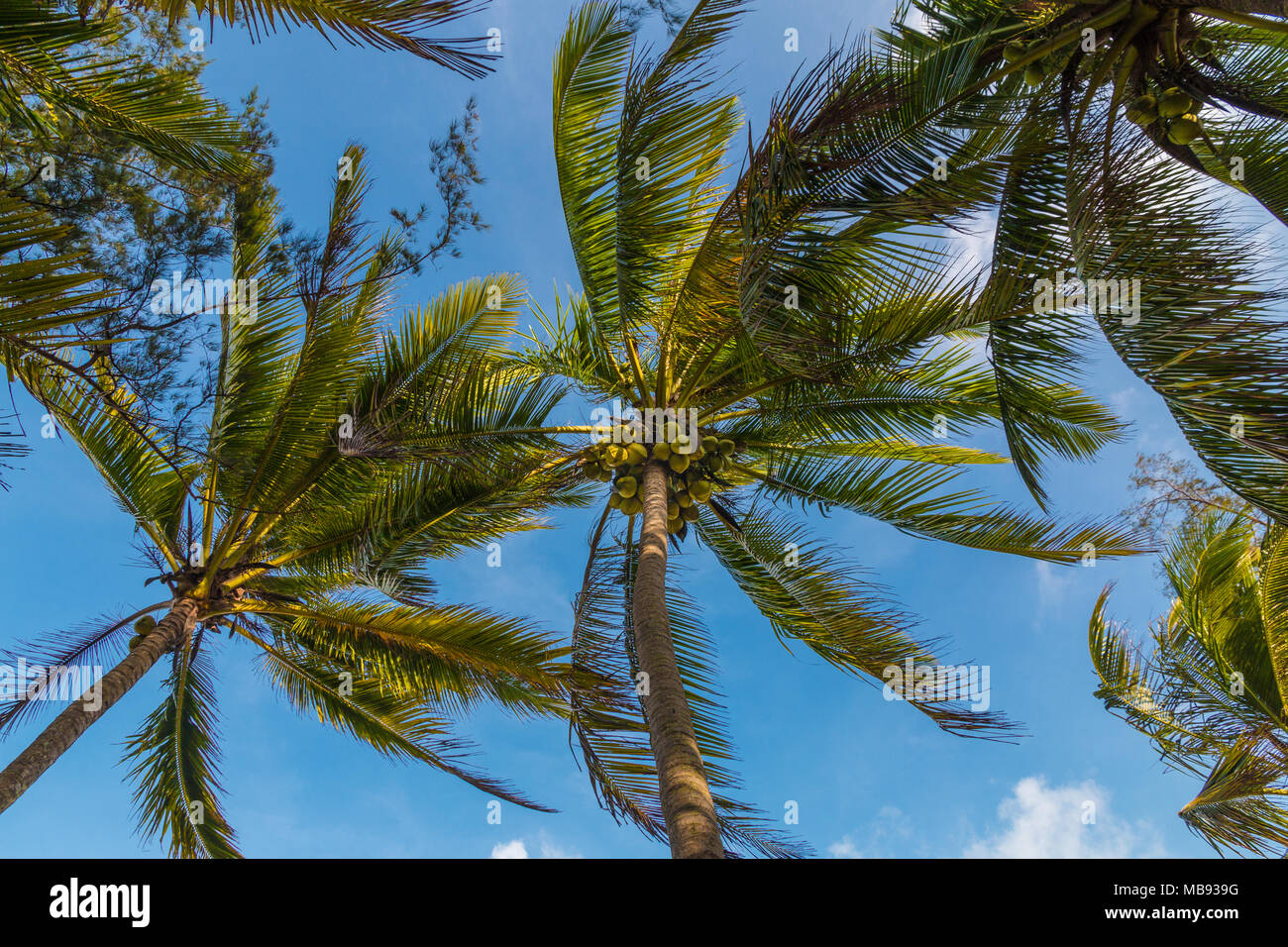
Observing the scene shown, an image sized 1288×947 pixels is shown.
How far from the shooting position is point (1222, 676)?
7234 millimetres

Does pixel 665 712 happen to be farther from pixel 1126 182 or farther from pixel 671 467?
pixel 1126 182

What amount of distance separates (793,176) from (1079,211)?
5.54 ft

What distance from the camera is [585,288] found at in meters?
6.78

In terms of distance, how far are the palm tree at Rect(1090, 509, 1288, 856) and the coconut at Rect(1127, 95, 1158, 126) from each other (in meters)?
3.36

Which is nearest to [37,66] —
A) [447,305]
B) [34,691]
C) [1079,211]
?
[447,305]

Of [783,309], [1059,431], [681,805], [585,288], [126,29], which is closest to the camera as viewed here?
[681,805]

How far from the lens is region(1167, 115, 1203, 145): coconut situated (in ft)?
16.3

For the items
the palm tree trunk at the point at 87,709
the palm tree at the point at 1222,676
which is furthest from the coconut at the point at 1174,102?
the palm tree trunk at the point at 87,709

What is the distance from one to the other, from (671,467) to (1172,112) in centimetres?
411

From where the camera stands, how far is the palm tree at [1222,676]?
677cm

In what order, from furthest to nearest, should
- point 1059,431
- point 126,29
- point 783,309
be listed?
point 1059,431, point 126,29, point 783,309

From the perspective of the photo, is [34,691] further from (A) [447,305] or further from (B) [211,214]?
(A) [447,305]

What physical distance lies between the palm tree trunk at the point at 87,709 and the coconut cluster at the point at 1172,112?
7.87 meters

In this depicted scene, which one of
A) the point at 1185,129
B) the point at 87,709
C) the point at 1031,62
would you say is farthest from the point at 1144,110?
the point at 87,709
